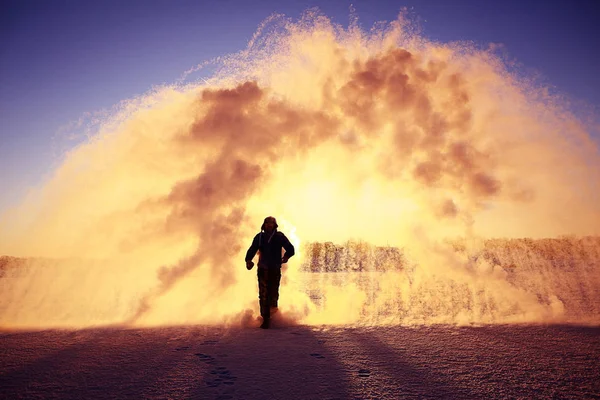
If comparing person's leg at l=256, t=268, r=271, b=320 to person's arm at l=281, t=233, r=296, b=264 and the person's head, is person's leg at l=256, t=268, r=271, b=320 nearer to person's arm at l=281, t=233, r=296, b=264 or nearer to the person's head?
person's arm at l=281, t=233, r=296, b=264

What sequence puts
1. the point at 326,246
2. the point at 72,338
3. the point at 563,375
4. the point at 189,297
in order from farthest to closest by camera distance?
the point at 326,246
the point at 189,297
the point at 72,338
the point at 563,375

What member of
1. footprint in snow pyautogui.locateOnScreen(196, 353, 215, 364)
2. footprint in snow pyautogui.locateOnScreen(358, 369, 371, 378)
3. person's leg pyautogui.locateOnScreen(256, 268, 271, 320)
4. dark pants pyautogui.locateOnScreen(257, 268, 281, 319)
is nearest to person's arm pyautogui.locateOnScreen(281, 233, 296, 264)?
dark pants pyautogui.locateOnScreen(257, 268, 281, 319)

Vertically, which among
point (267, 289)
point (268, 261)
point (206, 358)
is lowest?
point (206, 358)

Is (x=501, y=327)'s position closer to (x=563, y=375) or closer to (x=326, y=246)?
(x=563, y=375)

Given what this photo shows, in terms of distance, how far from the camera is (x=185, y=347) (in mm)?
6555

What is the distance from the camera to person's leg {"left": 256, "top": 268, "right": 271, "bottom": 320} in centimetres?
836

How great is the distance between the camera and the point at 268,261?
865 centimetres

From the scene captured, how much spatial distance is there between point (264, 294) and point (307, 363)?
3200mm

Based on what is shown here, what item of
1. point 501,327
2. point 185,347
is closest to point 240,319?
point 185,347

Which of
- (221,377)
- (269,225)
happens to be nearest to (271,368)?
(221,377)

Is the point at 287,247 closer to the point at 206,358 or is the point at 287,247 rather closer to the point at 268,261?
the point at 268,261

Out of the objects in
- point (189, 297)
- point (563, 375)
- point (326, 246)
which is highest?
point (326, 246)

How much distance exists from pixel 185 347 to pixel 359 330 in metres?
3.76

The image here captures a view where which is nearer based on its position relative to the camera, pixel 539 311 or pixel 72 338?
pixel 72 338
